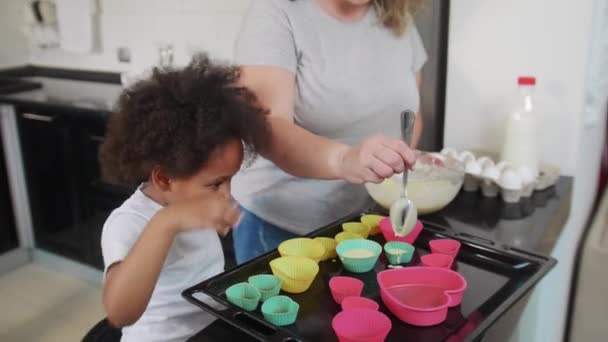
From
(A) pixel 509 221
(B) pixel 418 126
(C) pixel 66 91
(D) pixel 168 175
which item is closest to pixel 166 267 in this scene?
(D) pixel 168 175

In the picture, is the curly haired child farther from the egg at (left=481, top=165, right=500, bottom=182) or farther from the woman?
the egg at (left=481, top=165, right=500, bottom=182)

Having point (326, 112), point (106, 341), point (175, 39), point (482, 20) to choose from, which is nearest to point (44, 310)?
Answer: point (175, 39)

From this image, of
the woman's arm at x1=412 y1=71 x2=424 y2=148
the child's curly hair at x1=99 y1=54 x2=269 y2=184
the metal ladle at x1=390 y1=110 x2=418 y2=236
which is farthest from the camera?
the woman's arm at x1=412 y1=71 x2=424 y2=148

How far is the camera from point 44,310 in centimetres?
244

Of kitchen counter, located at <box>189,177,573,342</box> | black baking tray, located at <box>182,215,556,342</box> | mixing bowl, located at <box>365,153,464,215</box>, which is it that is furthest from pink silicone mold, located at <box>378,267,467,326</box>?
mixing bowl, located at <box>365,153,464,215</box>

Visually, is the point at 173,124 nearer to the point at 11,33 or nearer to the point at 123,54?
the point at 123,54

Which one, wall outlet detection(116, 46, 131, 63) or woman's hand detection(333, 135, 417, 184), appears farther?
wall outlet detection(116, 46, 131, 63)

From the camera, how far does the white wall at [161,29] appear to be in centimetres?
238

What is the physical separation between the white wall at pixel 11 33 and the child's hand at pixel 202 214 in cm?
266

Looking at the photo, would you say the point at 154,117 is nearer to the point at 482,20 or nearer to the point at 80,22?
the point at 482,20

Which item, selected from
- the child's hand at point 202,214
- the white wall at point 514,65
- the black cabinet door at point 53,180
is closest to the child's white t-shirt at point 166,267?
the child's hand at point 202,214

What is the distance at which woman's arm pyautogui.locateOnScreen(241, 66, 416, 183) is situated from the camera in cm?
89

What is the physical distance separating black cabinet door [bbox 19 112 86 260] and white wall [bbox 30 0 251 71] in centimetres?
45

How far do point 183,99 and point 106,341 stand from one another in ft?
1.49
